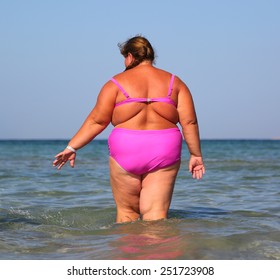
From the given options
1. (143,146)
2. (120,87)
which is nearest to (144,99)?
(120,87)

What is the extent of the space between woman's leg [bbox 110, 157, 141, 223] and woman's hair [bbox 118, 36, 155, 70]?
929 mm

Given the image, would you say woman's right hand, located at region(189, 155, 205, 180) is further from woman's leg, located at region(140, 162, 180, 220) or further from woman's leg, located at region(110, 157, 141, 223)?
woman's leg, located at region(110, 157, 141, 223)

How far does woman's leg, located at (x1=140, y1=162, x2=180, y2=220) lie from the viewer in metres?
4.99

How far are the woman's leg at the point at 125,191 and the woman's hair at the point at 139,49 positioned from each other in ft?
3.05

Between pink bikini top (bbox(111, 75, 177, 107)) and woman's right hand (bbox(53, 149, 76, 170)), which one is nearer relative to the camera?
pink bikini top (bbox(111, 75, 177, 107))

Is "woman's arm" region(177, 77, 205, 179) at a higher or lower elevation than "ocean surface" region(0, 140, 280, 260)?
higher

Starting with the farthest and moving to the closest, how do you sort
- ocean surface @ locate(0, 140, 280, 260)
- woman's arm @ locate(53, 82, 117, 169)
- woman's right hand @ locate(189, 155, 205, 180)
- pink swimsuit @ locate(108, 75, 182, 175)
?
woman's right hand @ locate(189, 155, 205, 180), woman's arm @ locate(53, 82, 117, 169), pink swimsuit @ locate(108, 75, 182, 175), ocean surface @ locate(0, 140, 280, 260)

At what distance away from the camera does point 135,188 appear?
5051 millimetres

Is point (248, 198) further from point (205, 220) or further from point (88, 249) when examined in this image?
point (88, 249)

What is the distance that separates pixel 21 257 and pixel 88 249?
1.74 feet

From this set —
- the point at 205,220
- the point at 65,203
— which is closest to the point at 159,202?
the point at 205,220

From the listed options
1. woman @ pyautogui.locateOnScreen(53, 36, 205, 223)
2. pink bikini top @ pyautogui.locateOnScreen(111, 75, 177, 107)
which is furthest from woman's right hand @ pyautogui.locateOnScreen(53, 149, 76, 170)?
pink bikini top @ pyautogui.locateOnScreen(111, 75, 177, 107)

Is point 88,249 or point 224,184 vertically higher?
point 88,249
